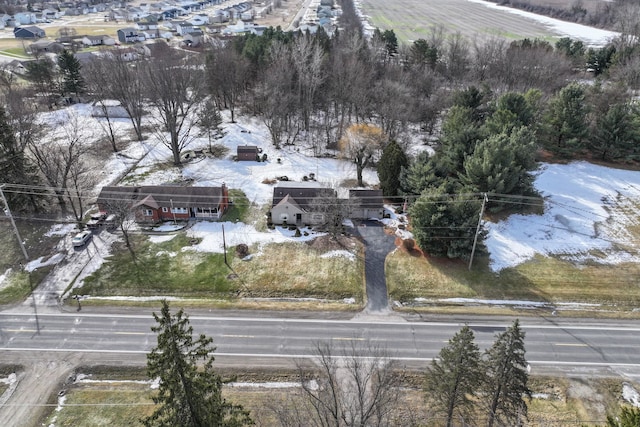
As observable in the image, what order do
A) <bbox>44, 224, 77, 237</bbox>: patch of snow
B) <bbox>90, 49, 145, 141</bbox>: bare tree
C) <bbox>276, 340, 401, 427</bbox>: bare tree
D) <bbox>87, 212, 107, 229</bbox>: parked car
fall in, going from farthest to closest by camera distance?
<bbox>90, 49, 145, 141</bbox>: bare tree, <bbox>87, 212, 107, 229</bbox>: parked car, <bbox>44, 224, 77, 237</bbox>: patch of snow, <bbox>276, 340, 401, 427</bbox>: bare tree

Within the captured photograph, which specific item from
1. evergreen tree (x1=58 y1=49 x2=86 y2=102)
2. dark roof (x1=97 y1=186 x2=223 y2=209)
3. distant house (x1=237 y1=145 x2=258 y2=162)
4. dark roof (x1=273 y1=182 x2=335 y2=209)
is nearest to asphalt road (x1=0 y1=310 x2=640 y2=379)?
dark roof (x1=97 y1=186 x2=223 y2=209)

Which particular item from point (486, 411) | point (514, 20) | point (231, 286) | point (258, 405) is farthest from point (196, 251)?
point (514, 20)

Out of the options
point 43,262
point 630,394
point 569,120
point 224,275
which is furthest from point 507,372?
point 569,120

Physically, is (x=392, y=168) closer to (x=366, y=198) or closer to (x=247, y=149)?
(x=366, y=198)

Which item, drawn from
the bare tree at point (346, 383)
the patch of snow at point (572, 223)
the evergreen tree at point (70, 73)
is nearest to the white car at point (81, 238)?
the bare tree at point (346, 383)

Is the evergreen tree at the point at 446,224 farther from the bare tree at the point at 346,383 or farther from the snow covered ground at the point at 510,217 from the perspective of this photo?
the bare tree at the point at 346,383

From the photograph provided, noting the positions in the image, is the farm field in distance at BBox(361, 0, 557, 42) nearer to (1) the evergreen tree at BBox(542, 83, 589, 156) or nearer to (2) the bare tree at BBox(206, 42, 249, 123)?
(2) the bare tree at BBox(206, 42, 249, 123)
